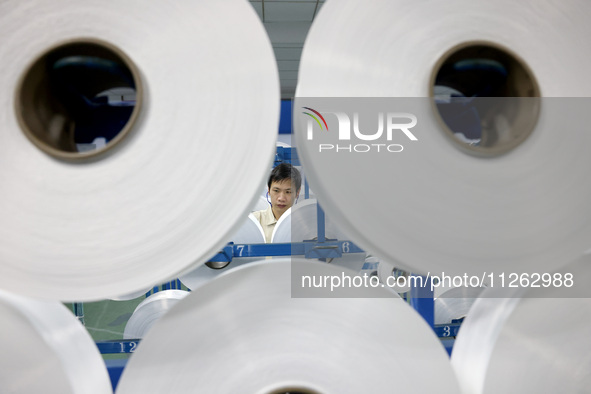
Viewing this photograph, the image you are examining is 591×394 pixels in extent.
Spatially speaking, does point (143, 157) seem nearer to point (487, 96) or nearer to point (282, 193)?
point (487, 96)

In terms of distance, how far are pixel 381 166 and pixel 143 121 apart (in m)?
0.28

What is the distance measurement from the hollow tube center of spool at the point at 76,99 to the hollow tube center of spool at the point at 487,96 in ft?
1.29

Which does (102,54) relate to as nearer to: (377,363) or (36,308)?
(36,308)

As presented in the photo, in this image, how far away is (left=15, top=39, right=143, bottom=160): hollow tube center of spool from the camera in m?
0.48

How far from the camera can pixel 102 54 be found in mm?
509

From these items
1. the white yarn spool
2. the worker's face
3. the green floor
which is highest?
the worker's face

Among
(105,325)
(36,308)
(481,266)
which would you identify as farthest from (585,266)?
(105,325)

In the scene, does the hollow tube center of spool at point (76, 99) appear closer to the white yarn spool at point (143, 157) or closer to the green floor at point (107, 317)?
the white yarn spool at point (143, 157)

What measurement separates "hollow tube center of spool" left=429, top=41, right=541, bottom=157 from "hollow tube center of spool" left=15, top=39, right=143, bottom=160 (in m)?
0.39

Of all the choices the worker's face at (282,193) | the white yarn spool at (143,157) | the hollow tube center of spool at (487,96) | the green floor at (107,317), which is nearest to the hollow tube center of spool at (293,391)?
the white yarn spool at (143,157)

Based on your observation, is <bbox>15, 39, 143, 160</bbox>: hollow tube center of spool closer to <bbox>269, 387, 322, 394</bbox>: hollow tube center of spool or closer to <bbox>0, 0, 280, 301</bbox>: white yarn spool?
<bbox>0, 0, 280, 301</bbox>: white yarn spool

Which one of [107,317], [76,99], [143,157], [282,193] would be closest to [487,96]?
[143,157]

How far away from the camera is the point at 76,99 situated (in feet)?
2.06

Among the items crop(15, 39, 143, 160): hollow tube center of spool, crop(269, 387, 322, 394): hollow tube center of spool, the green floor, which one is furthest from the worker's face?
crop(269, 387, 322, 394): hollow tube center of spool
